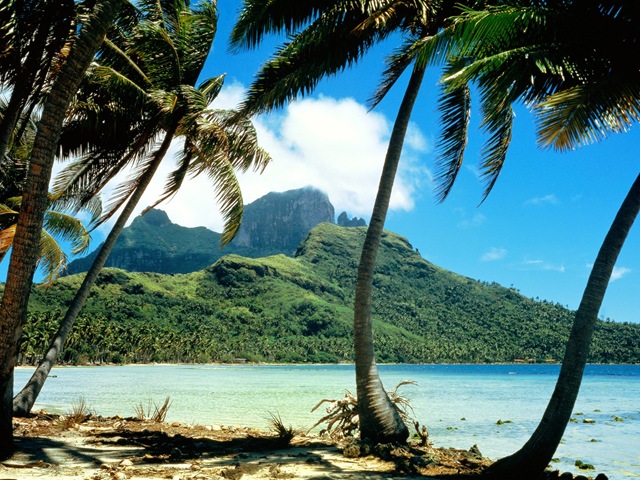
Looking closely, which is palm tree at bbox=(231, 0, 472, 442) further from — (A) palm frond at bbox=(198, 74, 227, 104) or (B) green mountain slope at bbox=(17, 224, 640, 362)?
(B) green mountain slope at bbox=(17, 224, 640, 362)

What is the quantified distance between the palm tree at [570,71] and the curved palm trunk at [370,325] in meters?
2.02

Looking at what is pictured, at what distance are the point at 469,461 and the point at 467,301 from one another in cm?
16834

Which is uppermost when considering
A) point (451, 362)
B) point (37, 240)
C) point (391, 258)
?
point (391, 258)

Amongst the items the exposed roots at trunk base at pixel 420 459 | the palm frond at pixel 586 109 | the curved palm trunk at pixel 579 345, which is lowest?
the exposed roots at trunk base at pixel 420 459

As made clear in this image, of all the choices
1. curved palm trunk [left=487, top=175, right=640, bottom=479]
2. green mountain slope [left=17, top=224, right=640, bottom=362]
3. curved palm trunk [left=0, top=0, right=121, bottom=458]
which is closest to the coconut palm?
curved palm trunk [left=0, top=0, right=121, bottom=458]

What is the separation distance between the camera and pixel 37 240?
6.16 meters

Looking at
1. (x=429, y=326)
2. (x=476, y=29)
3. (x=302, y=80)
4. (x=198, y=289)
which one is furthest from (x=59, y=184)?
(x=429, y=326)

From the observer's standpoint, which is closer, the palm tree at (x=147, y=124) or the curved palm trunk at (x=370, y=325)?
the curved palm trunk at (x=370, y=325)

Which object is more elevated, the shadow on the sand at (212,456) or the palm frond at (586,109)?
the palm frond at (586,109)

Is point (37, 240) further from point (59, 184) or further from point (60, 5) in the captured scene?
point (59, 184)

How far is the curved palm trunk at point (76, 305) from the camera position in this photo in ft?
31.6

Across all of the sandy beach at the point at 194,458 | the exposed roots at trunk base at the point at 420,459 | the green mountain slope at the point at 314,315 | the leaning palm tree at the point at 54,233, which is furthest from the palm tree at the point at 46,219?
the green mountain slope at the point at 314,315

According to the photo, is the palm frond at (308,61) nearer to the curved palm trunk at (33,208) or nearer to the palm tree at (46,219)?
the curved palm trunk at (33,208)

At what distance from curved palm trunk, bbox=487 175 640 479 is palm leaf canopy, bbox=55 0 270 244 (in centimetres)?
676
